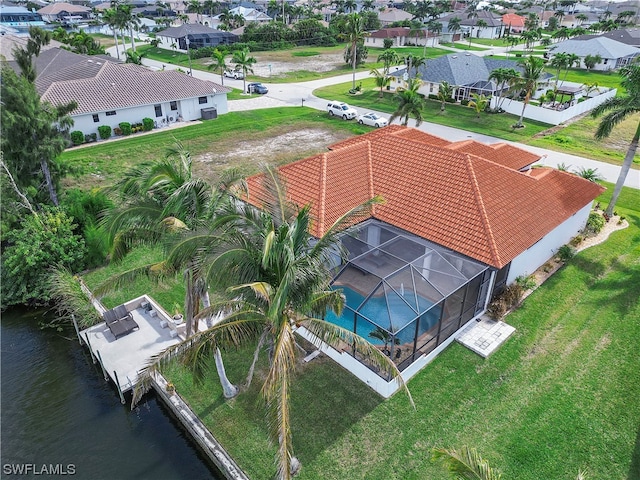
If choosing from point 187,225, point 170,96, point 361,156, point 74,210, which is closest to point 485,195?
point 361,156

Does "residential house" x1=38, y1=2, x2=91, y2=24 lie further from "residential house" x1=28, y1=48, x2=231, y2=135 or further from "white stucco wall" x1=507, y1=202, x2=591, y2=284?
"white stucco wall" x1=507, y1=202, x2=591, y2=284

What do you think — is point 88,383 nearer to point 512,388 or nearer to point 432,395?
point 432,395

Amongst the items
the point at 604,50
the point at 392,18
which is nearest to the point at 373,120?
the point at 604,50

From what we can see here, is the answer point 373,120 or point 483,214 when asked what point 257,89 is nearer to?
point 373,120

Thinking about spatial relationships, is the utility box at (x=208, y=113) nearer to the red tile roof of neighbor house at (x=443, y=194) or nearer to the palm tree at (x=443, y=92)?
the palm tree at (x=443, y=92)

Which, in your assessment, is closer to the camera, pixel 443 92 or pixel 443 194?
pixel 443 194

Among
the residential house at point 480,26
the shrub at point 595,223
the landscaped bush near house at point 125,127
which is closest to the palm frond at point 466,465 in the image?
the shrub at point 595,223
